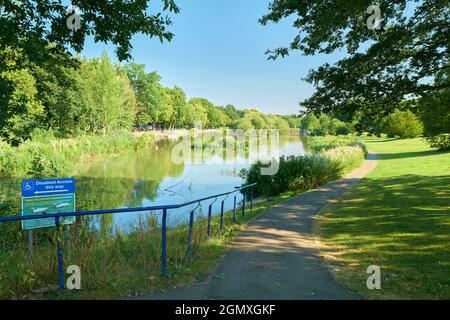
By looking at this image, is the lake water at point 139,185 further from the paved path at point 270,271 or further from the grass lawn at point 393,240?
the grass lawn at point 393,240

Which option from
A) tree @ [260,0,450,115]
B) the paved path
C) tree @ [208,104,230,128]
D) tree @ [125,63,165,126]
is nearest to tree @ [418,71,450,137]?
tree @ [260,0,450,115]

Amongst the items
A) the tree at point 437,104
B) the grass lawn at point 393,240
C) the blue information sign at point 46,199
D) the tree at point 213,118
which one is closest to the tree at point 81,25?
the blue information sign at point 46,199

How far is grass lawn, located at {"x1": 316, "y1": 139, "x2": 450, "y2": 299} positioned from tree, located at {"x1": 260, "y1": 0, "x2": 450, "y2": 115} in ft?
11.1

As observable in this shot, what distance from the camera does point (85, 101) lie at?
152 ft

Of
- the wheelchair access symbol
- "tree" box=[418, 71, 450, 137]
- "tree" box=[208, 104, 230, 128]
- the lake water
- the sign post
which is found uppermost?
"tree" box=[208, 104, 230, 128]

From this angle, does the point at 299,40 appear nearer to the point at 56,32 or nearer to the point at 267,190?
the point at 56,32

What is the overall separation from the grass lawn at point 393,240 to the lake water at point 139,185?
17.9 ft

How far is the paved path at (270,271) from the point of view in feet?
16.6

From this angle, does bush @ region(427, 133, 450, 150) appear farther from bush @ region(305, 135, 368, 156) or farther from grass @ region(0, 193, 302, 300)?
grass @ region(0, 193, 302, 300)

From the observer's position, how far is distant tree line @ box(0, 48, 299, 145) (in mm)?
9305

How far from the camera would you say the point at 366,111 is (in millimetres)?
10602

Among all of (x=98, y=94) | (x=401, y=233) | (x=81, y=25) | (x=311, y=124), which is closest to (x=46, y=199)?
(x=81, y=25)

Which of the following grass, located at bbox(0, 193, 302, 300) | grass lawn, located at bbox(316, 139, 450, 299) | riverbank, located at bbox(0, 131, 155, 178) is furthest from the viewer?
riverbank, located at bbox(0, 131, 155, 178)
